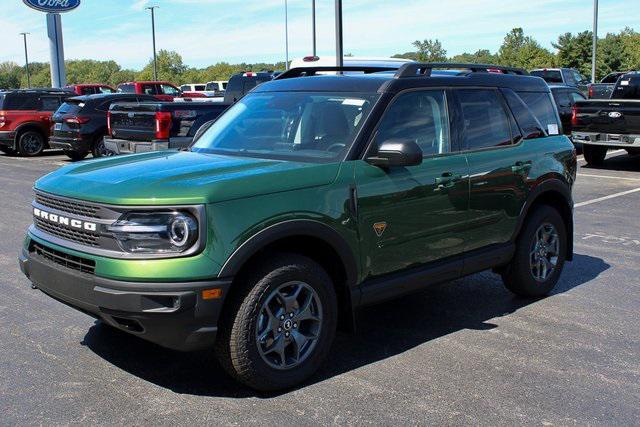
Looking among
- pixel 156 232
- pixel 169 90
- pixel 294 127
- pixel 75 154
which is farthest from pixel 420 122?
pixel 169 90

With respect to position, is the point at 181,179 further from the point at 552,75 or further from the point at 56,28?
the point at 56,28

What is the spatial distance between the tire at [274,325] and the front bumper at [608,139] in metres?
11.6

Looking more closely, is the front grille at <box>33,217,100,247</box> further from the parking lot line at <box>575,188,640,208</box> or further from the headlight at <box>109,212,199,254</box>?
the parking lot line at <box>575,188,640,208</box>

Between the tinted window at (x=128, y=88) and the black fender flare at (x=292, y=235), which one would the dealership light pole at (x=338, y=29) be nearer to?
the black fender flare at (x=292, y=235)

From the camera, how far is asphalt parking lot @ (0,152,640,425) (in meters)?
3.73

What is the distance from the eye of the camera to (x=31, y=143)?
20.4 metres

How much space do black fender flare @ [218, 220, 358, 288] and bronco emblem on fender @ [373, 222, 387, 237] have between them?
0.81 feet

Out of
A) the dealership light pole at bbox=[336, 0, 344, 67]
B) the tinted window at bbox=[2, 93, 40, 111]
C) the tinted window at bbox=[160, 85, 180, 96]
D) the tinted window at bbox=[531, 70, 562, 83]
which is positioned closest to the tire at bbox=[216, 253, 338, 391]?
the dealership light pole at bbox=[336, 0, 344, 67]

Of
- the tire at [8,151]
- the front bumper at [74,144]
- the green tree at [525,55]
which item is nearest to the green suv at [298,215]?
the front bumper at [74,144]

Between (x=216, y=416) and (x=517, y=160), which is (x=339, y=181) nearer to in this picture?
(x=216, y=416)

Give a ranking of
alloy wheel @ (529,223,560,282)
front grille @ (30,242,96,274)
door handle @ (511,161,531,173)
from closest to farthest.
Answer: front grille @ (30,242,96,274) < door handle @ (511,161,531,173) < alloy wheel @ (529,223,560,282)

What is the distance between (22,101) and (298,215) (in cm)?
1843

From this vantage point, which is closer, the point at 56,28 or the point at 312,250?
the point at 312,250

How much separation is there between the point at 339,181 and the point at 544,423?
1.74 meters
